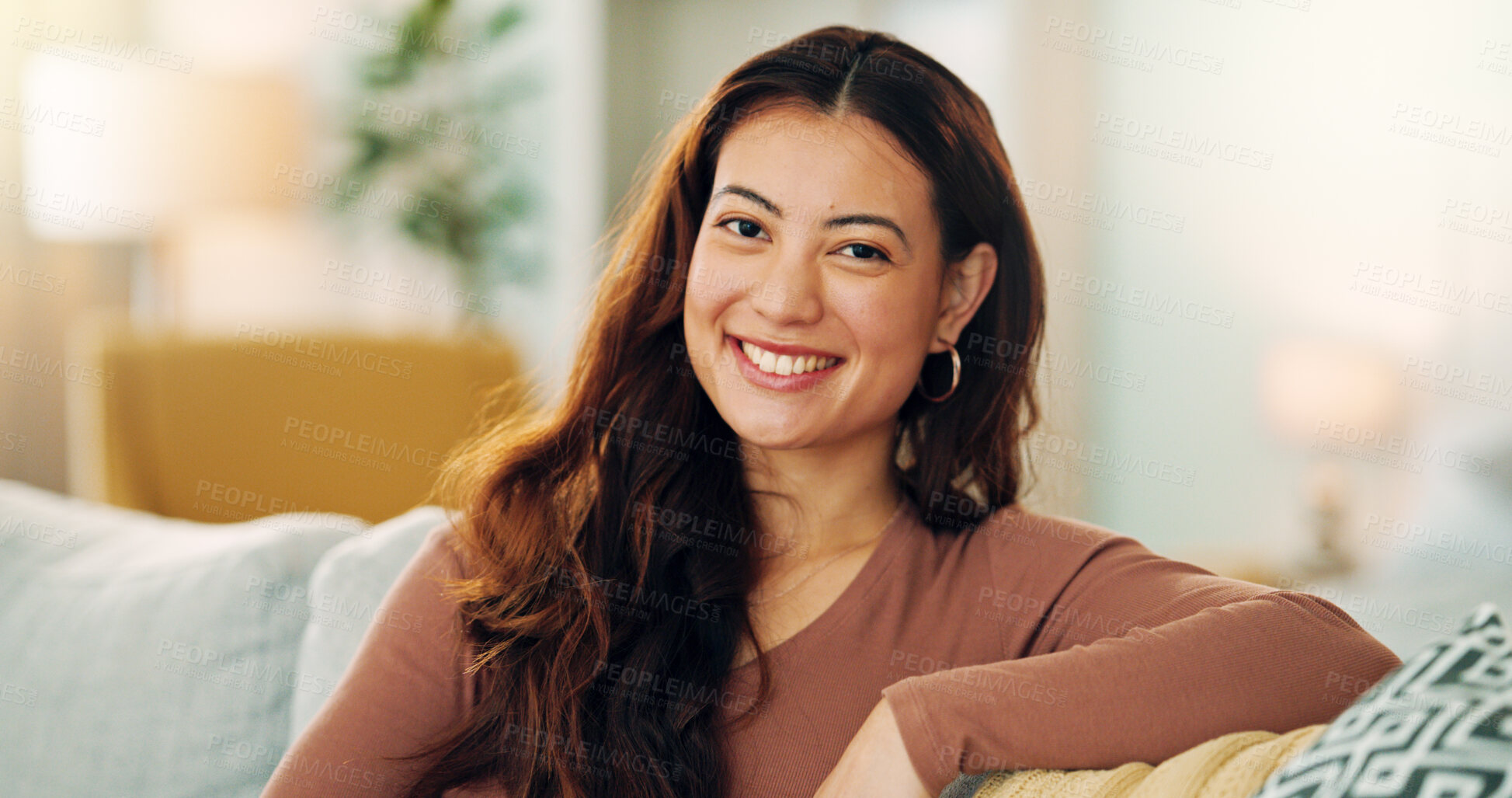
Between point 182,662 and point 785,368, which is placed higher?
point 785,368

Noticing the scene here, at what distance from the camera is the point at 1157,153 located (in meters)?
3.60

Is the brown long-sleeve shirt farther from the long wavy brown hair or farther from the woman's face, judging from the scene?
the woman's face

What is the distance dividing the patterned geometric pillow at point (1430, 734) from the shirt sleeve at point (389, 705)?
0.79 metres

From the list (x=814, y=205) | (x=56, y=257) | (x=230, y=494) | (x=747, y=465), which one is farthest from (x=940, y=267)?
(x=56, y=257)

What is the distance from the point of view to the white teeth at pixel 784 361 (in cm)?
123

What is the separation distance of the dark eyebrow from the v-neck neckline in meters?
0.32

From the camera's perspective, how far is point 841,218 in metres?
1.20

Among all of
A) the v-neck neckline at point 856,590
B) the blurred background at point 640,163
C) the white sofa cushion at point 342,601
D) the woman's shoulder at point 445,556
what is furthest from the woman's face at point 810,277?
the blurred background at point 640,163

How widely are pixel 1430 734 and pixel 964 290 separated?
28.5 inches

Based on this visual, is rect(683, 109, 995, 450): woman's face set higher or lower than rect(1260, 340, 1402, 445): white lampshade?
higher

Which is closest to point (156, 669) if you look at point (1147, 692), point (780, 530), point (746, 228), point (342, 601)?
point (342, 601)

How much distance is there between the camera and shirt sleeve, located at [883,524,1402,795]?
96 cm

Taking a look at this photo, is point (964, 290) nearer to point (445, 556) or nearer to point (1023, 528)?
point (1023, 528)

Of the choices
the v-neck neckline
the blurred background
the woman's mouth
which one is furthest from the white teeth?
the blurred background
